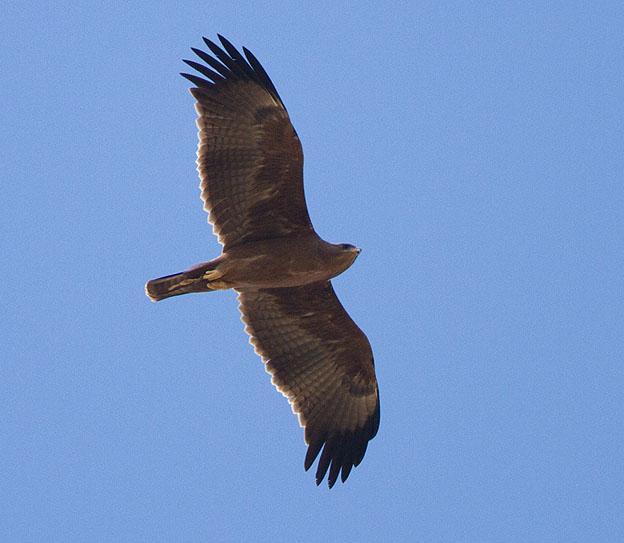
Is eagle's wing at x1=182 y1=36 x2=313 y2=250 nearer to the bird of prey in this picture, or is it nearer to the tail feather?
the bird of prey

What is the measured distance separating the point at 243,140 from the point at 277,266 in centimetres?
137

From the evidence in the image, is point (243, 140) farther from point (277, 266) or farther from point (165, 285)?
point (165, 285)

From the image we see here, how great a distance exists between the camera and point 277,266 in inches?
543

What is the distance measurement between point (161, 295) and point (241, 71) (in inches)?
97.7

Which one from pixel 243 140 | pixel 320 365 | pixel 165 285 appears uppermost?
pixel 243 140

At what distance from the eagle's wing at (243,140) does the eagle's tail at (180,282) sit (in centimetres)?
64

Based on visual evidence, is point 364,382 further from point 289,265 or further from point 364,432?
point 289,265

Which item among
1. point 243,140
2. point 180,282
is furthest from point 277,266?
point 243,140

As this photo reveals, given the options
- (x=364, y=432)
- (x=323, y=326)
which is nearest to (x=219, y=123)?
(x=323, y=326)

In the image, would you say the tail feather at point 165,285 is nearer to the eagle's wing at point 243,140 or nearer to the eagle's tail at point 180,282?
the eagle's tail at point 180,282

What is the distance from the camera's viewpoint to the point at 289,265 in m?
13.8

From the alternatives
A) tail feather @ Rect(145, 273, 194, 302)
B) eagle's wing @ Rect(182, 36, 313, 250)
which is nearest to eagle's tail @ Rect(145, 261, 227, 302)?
tail feather @ Rect(145, 273, 194, 302)

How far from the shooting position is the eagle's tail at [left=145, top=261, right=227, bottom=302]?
13.7m

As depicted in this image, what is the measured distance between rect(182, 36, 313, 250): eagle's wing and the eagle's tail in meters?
0.64
